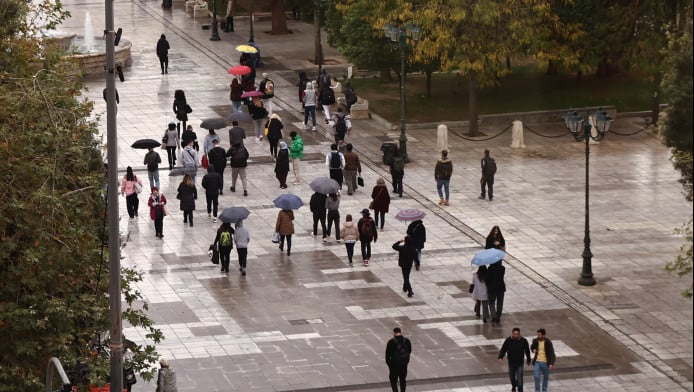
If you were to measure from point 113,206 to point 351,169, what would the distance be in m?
19.5

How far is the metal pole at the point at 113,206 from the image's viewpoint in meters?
20.2

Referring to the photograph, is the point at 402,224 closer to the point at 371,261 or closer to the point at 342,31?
Result: the point at 371,261

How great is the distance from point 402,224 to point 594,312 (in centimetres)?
741

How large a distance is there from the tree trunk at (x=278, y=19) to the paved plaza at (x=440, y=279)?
17.4 meters

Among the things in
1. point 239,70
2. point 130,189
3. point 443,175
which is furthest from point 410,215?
point 239,70

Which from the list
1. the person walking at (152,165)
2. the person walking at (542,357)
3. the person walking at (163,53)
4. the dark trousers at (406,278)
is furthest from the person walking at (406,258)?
the person walking at (163,53)

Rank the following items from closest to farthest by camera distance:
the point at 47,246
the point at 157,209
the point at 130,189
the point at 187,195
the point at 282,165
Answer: the point at 47,246 < the point at 157,209 < the point at 187,195 < the point at 130,189 < the point at 282,165

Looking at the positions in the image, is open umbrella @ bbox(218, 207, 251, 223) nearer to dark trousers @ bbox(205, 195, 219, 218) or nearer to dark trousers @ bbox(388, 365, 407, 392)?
dark trousers @ bbox(205, 195, 219, 218)

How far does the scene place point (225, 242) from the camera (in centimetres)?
3353

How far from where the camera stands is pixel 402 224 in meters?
37.7

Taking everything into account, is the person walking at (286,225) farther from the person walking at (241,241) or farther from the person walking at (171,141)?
the person walking at (171,141)

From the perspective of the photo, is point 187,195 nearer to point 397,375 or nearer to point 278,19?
point 397,375

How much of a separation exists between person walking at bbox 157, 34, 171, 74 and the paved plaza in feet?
27.7


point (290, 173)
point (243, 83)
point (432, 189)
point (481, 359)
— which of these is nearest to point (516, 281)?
point (481, 359)
